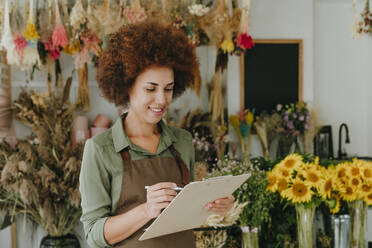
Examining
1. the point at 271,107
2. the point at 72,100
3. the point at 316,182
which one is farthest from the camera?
the point at 271,107

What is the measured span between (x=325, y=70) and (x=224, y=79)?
1.18 m

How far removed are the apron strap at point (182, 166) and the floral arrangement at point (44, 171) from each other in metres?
1.58

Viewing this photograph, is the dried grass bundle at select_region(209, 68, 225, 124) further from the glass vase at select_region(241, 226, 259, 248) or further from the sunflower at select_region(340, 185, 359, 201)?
the sunflower at select_region(340, 185, 359, 201)

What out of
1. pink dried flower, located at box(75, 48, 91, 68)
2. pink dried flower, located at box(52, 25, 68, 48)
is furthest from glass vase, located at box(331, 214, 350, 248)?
pink dried flower, located at box(52, 25, 68, 48)

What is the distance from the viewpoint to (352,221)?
2428 mm

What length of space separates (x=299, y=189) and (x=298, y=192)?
0.02m

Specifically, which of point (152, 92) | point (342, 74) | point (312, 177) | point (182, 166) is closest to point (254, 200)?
point (312, 177)

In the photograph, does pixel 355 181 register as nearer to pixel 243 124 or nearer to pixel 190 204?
pixel 243 124

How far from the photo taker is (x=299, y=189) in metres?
2.19

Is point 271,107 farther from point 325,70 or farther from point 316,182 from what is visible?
point 316,182

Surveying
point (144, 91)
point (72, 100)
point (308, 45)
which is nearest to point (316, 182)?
point (144, 91)

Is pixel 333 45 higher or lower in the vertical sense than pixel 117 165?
higher

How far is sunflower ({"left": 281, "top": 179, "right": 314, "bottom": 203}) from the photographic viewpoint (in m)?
2.17

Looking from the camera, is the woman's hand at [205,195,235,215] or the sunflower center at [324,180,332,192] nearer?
the woman's hand at [205,195,235,215]
